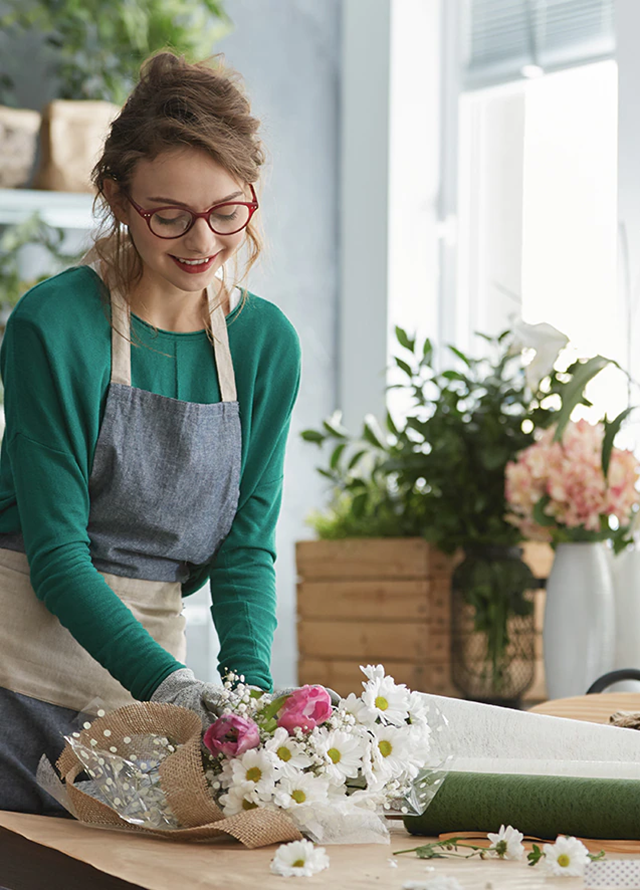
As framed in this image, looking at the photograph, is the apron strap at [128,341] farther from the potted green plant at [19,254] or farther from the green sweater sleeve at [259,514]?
the potted green plant at [19,254]

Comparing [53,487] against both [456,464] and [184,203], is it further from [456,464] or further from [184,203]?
[456,464]

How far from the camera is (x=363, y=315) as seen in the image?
11.9 ft

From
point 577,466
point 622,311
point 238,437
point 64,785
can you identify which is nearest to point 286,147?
point 622,311

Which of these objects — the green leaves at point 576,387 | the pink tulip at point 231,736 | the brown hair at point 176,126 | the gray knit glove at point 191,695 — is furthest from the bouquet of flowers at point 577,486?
the pink tulip at point 231,736

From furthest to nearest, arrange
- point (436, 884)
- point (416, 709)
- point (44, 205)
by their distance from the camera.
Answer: point (44, 205), point (416, 709), point (436, 884)

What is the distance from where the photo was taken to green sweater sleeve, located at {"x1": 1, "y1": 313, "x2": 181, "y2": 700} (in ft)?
3.51

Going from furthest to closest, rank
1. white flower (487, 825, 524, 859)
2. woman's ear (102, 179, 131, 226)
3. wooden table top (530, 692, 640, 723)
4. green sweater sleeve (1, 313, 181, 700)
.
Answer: wooden table top (530, 692, 640, 723), woman's ear (102, 179, 131, 226), green sweater sleeve (1, 313, 181, 700), white flower (487, 825, 524, 859)

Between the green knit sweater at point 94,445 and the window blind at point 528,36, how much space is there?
2.32 m

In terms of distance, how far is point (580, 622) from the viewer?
220 centimetres

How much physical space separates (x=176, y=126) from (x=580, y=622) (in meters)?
1.38

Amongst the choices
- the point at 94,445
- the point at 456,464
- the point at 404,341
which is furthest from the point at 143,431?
the point at 404,341

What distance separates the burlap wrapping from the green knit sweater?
10 cm

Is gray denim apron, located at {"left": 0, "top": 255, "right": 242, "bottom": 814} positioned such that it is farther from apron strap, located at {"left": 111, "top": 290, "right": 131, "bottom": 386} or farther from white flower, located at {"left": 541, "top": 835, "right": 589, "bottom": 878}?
white flower, located at {"left": 541, "top": 835, "right": 589, "bottom": 878}

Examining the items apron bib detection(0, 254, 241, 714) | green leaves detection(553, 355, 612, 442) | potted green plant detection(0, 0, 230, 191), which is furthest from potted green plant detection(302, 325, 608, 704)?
apron bib detection(0, 254, 241, 714)
